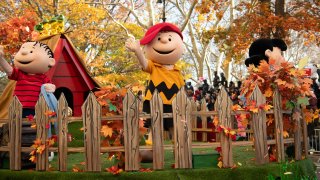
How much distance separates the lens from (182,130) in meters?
5.13

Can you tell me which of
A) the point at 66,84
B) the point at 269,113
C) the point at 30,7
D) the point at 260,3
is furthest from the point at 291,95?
the point at 30,7

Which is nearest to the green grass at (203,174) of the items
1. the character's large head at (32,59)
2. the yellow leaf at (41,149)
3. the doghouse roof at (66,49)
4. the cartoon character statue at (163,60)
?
the yellow leaf at (41,149)

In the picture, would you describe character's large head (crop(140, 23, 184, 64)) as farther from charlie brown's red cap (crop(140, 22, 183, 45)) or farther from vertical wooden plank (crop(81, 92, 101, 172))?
vertical wooden plank (crop(81, 92, 101, 172))

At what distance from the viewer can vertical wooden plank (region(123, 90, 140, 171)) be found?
5.06 meters

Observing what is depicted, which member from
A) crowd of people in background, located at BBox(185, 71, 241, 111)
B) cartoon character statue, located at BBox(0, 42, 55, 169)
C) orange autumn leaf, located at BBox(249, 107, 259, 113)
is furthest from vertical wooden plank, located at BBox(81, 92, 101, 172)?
crowd of people in background, located at BBox(185, 71, 241, 111)

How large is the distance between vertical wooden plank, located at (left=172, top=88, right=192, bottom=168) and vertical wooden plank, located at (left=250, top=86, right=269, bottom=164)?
894mm

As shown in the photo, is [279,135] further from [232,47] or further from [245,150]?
[232,47]

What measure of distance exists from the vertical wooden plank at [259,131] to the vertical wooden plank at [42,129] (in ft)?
8.47

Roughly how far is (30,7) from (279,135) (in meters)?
13.8

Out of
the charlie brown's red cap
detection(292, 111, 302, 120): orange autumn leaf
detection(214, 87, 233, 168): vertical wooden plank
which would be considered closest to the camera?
detection(214, 87, 233, 168): vertical wooden plank

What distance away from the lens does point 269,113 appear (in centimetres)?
564

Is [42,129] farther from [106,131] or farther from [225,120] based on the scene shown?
[225,120]

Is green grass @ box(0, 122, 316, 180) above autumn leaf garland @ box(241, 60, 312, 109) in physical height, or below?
below

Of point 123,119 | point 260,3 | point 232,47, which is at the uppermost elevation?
point 260,3
